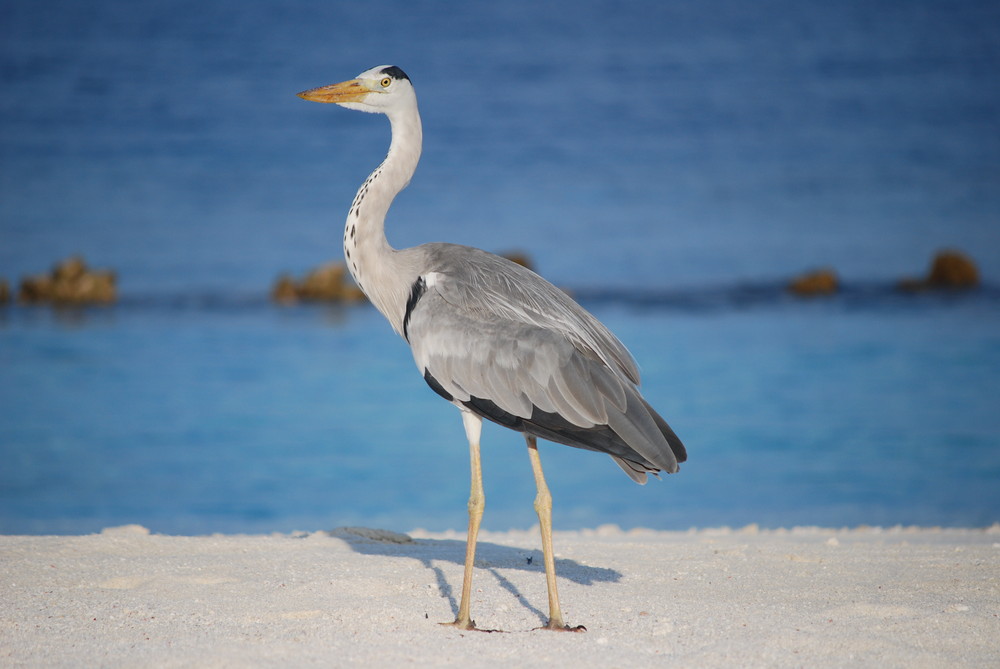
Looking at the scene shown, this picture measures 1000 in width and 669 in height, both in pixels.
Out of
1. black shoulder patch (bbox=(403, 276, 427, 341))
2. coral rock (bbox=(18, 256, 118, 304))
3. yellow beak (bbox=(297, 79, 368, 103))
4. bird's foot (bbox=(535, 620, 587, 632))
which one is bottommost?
bird's foot (bbox=(535, 620, 587, 632))

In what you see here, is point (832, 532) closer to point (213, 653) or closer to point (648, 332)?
point (213, 653)

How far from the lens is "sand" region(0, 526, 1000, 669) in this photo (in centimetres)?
423

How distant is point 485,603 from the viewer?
16.7 ft

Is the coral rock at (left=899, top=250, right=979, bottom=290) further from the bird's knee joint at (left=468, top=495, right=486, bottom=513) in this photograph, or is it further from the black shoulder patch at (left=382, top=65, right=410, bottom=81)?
the bird's knee joint at (left=468, top=495, right=486, bottom=513)

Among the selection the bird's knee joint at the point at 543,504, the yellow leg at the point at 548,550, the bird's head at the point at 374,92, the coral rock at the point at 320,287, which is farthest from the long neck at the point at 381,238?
the coral rock at the point at 320,287

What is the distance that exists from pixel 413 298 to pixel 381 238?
416 millimetres

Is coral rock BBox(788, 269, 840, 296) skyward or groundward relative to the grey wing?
skyward

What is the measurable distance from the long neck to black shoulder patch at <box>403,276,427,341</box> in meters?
0.07

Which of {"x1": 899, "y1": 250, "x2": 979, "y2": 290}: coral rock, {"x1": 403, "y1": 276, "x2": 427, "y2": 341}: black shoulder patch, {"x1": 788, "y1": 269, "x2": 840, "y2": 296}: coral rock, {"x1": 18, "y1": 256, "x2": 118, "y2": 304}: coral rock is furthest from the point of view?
{"x1": 899, "y1": 250, "x2": 979, "y2": 290}: coral rock

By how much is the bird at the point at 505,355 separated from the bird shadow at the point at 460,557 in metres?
0.74

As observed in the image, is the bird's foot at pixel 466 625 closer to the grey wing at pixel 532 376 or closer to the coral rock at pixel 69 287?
the grey wing at pixel 532 376

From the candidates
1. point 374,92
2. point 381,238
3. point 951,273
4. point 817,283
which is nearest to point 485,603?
point 381,238

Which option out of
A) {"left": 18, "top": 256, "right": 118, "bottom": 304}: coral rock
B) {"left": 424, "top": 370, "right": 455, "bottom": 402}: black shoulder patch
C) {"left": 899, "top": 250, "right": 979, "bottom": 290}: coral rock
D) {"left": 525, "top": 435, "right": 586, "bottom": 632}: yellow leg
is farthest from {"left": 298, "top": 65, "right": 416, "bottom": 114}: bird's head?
Result: {"left": 899, "top": 250, "right": 979, "bottom": 290}: coral rock

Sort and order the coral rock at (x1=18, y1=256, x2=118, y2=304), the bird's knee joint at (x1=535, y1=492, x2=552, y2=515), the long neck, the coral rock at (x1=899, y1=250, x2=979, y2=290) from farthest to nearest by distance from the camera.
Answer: the coral rock at (x1=899, y1=250, x2=979, y2=290), the coral rock at (x1=18, y1=256, x2=118, y2=304), the long neck, the bird's knee joint at (x1=535, y1=492, x2=552, y2=515)
